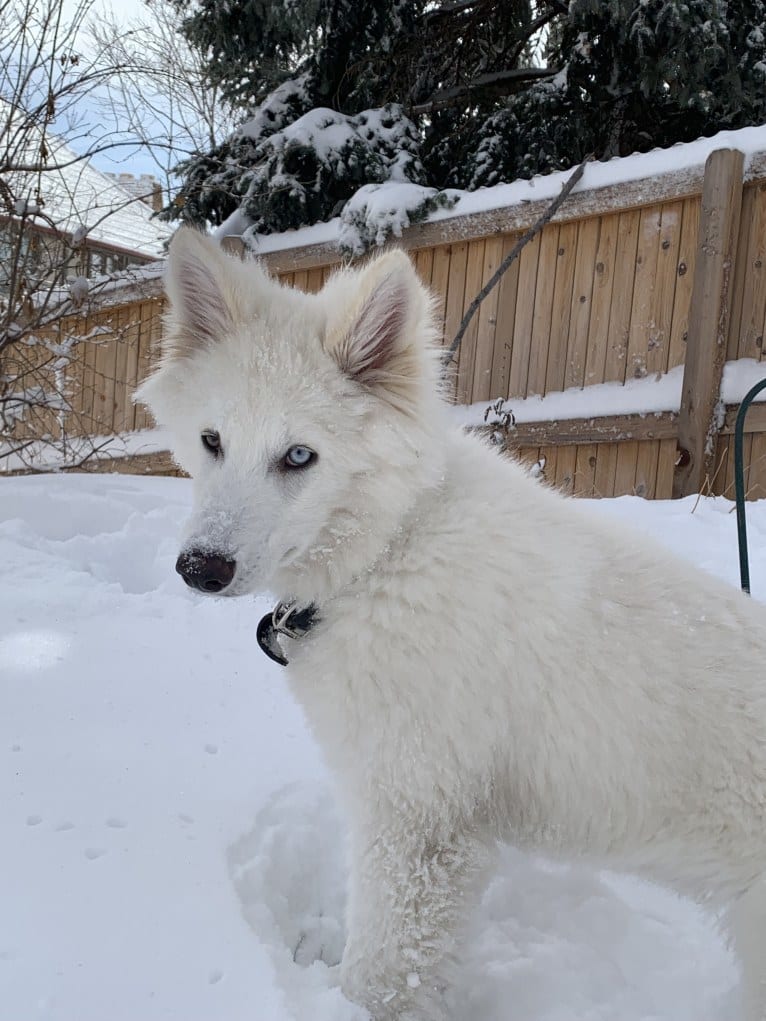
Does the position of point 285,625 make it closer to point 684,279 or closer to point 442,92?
point 684,279

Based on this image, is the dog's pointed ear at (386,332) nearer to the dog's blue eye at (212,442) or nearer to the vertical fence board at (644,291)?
the dog's blue eye at (212,442)

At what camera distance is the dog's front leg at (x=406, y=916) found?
188 cm

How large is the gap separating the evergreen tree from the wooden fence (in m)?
0.94

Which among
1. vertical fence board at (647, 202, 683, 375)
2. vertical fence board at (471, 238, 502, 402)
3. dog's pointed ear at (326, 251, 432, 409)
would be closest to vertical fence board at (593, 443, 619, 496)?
vertical fence board at (647, 202, 683, 375)

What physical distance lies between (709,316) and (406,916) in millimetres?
4867

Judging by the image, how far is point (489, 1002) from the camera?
2131mm

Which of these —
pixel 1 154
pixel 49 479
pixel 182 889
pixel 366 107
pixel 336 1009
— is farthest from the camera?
pixel 366 107

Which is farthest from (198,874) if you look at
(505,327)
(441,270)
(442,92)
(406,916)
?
(442,92)

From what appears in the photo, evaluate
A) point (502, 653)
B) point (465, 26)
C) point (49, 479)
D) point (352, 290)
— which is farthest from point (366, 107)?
point (502, 653)

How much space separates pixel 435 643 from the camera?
75.2 inches

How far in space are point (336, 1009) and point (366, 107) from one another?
8901 millimetres

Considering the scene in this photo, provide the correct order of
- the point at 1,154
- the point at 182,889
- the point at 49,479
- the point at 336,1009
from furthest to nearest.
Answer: the point at 49,479 → the point at 1,154 → the point at 182,889 → the point at 336,1009

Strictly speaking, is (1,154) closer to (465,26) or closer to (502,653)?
(502,653)

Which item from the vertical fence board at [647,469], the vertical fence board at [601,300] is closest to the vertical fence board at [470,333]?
the vertical fence board at [601,300]
